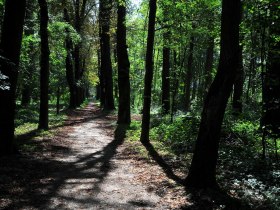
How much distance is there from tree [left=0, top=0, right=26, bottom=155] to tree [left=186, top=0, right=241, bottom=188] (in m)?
5.11

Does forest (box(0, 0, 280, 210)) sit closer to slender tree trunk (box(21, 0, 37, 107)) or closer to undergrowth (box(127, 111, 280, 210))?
undergrowth (box(127, 111, 280, 210))

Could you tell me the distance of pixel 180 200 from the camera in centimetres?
611

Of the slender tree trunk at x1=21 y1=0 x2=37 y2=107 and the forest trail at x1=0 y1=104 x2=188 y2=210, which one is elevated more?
the slender tree trunk at x1=21 y1=0 x2=37 y2=107

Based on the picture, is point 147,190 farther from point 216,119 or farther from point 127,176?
point 216,119

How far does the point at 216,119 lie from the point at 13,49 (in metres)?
5.64

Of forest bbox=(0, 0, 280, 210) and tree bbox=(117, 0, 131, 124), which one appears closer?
forest bbox=(0, 0, 280, 210)

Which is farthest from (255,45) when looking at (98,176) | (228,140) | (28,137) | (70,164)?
(28,137)

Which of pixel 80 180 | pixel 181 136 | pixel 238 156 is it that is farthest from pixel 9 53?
pixel 238 156

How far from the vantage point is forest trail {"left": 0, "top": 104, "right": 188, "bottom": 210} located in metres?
5.92

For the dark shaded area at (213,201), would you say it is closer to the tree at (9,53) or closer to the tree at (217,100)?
the tree at (217,100)

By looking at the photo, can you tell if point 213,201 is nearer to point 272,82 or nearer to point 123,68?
point 272,82

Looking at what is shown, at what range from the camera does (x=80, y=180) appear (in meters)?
7.45

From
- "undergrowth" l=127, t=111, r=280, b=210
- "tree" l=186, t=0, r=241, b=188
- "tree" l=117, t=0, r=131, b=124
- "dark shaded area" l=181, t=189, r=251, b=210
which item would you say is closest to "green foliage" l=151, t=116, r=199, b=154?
"undergrowth" l=127, t=111, r=280, b=210

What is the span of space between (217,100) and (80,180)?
369 centimetres
